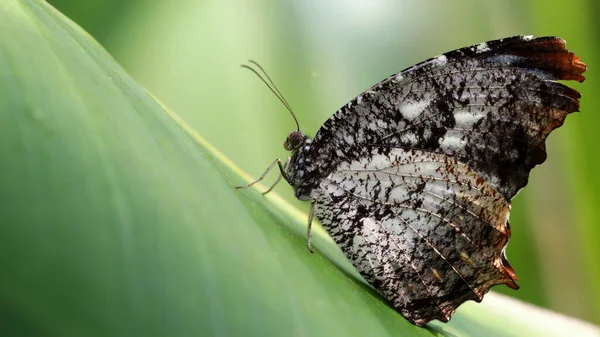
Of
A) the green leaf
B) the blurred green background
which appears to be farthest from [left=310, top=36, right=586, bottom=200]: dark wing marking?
the blurred green background

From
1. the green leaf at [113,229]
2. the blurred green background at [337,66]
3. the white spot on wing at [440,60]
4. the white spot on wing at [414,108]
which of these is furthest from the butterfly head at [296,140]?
the blurred green background at [337,66]

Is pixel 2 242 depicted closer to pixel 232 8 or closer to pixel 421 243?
pixel 421 243

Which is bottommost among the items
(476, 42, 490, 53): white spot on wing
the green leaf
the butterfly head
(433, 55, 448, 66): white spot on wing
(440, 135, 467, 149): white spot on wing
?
the green leaf

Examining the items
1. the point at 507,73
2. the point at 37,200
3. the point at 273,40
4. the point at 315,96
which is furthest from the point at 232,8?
the point at 37,200

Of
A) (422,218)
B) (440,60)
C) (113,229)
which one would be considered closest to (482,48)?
(440,60)

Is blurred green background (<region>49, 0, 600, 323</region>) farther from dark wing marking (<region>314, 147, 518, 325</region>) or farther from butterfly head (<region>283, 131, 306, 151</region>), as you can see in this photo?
dark wing marking (<region>314, 147, 518, 325</region>)

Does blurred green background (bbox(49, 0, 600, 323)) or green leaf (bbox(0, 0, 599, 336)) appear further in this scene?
blurred green background (bbox(49, 0, 600, 323))
